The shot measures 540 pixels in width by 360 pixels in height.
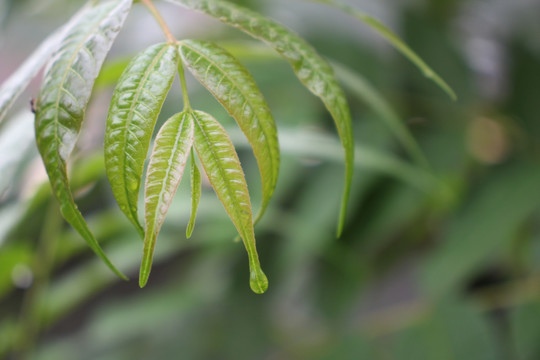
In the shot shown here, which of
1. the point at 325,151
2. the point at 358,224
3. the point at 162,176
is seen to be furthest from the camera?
the point at 358,224

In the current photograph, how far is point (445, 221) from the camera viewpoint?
488mm

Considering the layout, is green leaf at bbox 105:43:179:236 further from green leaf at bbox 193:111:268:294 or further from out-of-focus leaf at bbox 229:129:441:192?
out-of-focus leaf at bbox 229:129:441:192

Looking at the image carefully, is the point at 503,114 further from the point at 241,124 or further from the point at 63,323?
the point at 63,323

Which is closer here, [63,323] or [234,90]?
[234,90]

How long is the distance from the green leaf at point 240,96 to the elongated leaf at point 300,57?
18 millimetres

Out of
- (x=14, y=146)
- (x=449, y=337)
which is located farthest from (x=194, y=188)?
(x=449, y=337)

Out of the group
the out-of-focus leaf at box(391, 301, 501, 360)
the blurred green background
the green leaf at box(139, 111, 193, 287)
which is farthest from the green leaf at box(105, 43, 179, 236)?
the out-of-focus leaf at box(391, 301, 501, 360)

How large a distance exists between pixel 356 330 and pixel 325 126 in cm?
20

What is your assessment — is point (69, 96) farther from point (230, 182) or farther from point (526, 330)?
point (526, 330)

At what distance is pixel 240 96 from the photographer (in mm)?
143

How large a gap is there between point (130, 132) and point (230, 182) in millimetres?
29

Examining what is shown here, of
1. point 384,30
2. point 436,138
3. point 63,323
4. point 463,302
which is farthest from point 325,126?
point 63,323

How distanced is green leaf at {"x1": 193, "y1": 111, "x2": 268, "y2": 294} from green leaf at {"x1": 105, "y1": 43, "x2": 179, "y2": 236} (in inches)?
0.6

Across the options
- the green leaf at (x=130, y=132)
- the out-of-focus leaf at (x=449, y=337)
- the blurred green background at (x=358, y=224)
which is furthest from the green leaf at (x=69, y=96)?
the out-of-focus leaf at (x=449, y=337)
